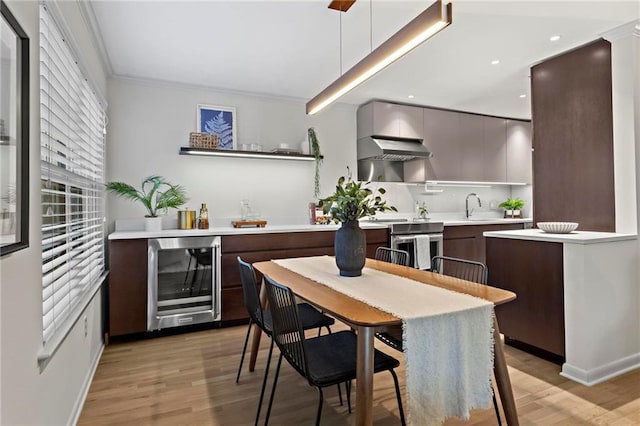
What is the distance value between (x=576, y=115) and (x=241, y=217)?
3.38 metres

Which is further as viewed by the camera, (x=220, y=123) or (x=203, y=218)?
(x=220, y=123)

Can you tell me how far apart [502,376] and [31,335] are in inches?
77.8

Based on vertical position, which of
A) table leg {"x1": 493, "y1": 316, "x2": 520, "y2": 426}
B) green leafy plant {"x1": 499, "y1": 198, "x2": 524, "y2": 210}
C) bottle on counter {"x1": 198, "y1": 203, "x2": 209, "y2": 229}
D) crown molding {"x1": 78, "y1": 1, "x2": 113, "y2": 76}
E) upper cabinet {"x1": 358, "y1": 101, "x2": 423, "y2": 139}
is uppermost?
crown molding {"x1": 78, "y1": 1, "x2": 113, "y2": 76}

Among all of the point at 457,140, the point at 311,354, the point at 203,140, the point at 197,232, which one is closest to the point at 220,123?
the point at 203,140

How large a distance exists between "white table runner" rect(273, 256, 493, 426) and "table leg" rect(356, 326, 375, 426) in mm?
136

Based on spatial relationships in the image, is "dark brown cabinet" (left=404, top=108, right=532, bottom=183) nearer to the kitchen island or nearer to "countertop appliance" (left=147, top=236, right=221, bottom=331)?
the kitchen island

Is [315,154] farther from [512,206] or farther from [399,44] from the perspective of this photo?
[512,206]

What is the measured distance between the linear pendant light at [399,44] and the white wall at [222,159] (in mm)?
1843

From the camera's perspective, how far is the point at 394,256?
284cm

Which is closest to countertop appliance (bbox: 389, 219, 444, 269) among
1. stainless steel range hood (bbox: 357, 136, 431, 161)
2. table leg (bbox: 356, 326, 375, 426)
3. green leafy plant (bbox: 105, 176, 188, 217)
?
stainless steel range hood (bbox: 357, 136, 431, 161)

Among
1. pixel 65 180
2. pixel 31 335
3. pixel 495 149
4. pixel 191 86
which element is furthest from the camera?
pixel 495 149

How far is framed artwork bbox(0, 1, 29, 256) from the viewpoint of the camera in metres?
1.11

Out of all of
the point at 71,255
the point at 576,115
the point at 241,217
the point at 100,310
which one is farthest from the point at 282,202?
the point at 576,115

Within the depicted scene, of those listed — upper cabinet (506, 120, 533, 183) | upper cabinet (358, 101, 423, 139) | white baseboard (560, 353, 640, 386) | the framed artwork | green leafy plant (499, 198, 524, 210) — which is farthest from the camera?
green leafy plant (499, 198, 524, 210)
